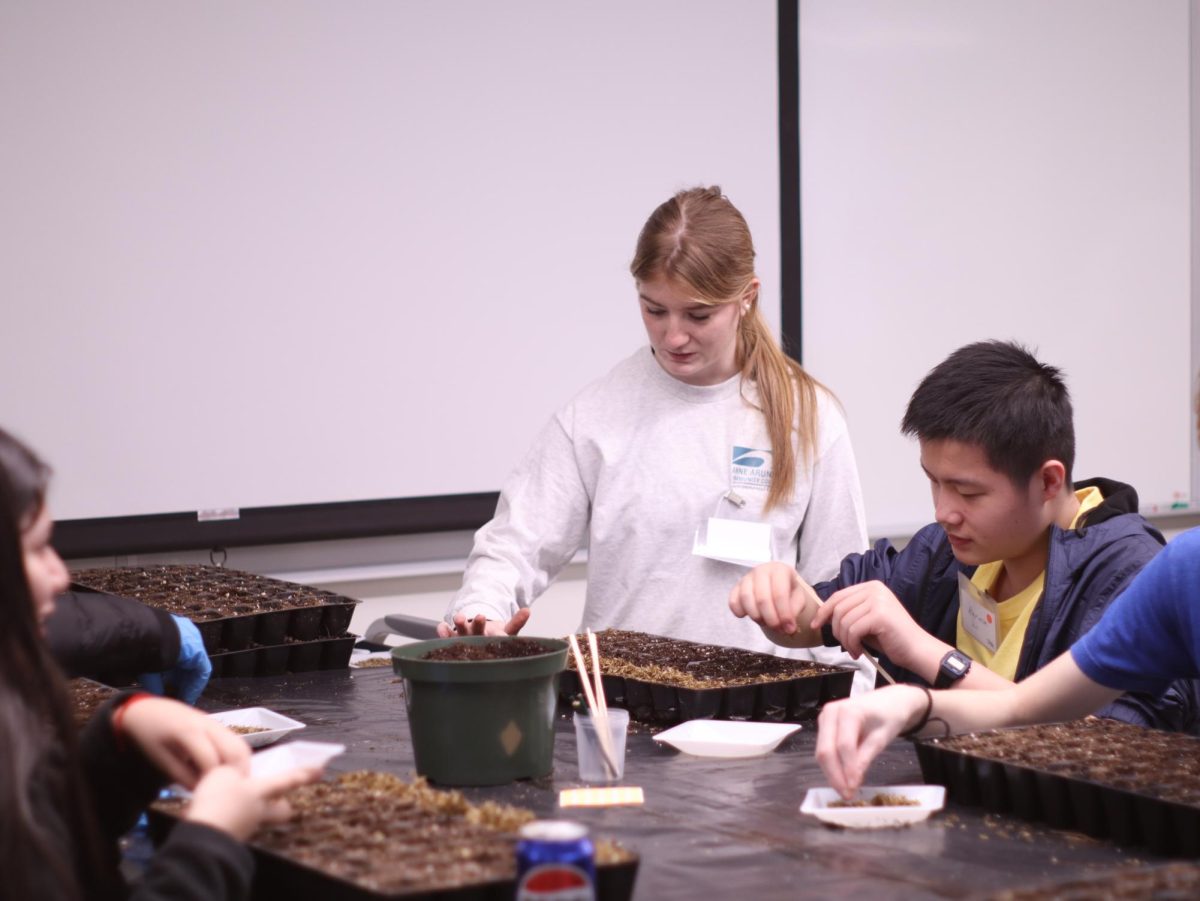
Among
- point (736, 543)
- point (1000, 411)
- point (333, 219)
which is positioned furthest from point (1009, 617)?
point (333, 219)

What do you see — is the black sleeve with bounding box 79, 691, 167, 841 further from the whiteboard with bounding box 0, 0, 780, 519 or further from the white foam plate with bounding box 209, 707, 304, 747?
the whiteboard with bounding box 0, 0, 780, 519

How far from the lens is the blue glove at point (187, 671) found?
199 cm

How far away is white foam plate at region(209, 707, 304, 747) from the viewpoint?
1812 mm

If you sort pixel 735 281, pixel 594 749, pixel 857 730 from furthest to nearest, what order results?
pixel 735 281 < pixel 594 749 < pixel 857 730

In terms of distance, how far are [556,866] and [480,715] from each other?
57 centimetres

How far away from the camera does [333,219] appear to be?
12.1 feet

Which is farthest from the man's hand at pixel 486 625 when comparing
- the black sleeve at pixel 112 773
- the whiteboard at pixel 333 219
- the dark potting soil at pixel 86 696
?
the whiteboard at pixel 333 219

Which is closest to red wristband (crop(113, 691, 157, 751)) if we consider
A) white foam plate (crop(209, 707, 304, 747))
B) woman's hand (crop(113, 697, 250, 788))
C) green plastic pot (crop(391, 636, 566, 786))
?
woman's hand (crop(113, 697, 250, 788))

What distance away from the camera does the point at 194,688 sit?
80.2 inches

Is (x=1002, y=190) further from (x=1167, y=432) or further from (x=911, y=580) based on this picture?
(x=911, y=580)

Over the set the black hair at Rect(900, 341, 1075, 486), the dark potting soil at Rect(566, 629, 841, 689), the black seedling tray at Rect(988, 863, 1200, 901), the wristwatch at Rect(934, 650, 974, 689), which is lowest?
the dark potting soil at Rect(566, 629, 841, 689)

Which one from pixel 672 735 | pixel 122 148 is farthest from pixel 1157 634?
pixel 122 148

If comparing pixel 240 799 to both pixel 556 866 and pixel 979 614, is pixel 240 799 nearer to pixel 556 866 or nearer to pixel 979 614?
pixel 556 866

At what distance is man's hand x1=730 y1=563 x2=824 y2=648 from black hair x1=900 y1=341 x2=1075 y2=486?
30 cm
